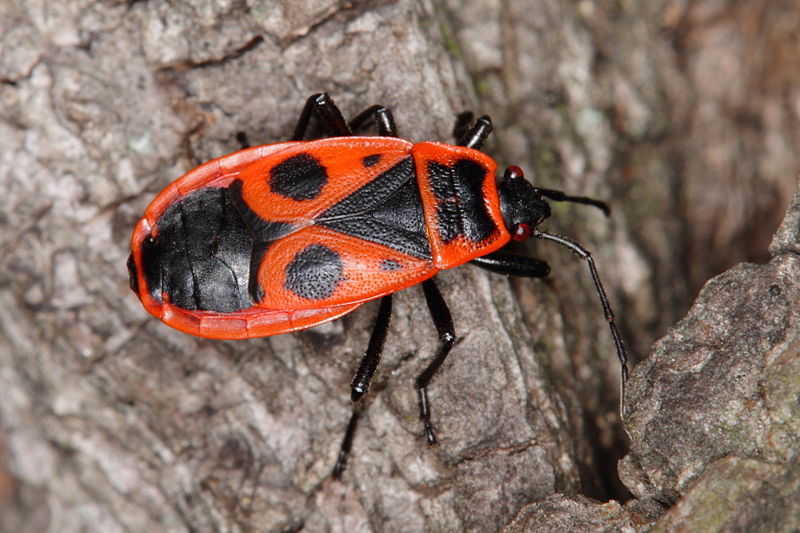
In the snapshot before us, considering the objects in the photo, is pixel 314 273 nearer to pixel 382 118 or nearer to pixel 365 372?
pixel 365 372

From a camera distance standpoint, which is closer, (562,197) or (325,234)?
(325,234)

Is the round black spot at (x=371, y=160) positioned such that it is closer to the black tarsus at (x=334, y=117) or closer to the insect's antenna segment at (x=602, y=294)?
the black tarsus at (x=334, y=117)

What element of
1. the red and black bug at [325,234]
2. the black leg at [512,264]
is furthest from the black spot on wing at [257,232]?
the black leg at [512,264]

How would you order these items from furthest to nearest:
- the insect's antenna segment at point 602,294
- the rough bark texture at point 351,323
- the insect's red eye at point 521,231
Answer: the insect's red eye at point 521,231, the insect's antenna segment at point 602,294, the rough bark texture at point 351,323

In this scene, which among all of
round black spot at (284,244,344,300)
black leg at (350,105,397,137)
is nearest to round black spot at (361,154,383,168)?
black leg at (350,105,397,137)

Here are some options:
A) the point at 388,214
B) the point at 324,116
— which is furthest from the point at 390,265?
the point at 324,116
